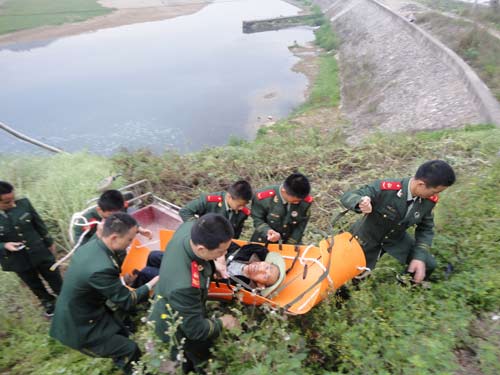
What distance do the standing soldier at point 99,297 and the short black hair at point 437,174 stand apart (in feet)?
7.52

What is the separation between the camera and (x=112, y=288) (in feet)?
8.28

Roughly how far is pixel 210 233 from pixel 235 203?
52.7 inches

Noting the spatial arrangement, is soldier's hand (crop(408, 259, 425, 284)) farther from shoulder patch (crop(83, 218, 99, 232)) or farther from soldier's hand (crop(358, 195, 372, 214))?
shoulder patch (crop(83, 218, 99, 232))

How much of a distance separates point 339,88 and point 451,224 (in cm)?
1517

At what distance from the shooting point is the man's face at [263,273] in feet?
10.1

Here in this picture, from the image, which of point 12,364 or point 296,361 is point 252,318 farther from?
point 12,364

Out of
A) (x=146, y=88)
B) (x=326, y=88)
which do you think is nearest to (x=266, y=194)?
(x=326, y=88)

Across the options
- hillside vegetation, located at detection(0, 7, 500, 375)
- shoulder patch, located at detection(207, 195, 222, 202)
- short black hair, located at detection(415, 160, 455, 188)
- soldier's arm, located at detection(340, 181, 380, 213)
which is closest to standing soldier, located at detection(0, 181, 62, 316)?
hillside vegetation, located at detection(0, 7, 500, 375)

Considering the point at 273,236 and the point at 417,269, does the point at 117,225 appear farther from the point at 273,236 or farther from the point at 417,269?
the point at 417,269

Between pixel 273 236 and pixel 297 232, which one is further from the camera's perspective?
pixel 297 232

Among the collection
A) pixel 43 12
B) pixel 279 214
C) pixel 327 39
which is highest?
pixel 279 214

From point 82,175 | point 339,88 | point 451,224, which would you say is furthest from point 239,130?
point 451,224

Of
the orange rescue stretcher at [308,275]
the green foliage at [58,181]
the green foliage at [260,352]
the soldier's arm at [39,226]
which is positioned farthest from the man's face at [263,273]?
the green foliage at [58,181]

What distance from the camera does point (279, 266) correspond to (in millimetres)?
3203
